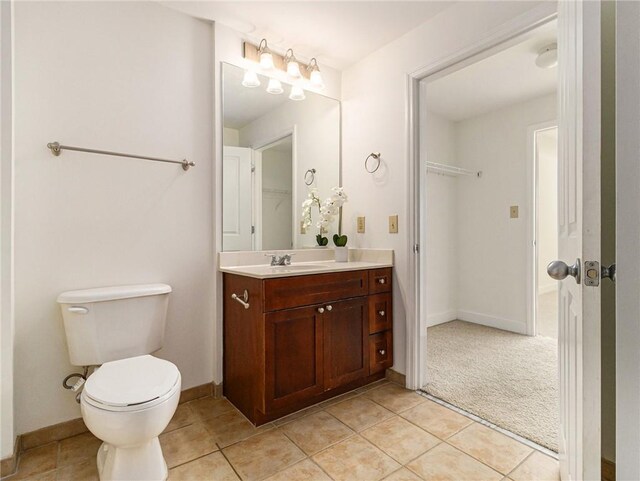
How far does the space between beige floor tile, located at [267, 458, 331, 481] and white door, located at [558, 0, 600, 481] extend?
913 millimetres

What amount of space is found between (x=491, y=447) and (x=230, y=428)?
129cm

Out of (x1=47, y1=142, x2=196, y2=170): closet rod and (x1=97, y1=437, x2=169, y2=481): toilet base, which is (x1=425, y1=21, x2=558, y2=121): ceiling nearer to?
(x1=47, y1=142, x2=196, y2=170): closet rod

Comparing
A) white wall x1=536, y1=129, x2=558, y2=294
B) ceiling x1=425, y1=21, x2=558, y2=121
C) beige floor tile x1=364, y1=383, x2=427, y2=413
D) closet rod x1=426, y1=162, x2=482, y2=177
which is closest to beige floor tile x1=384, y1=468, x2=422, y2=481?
beige floor tile x1=364, y1=383, x2=427, y2=413

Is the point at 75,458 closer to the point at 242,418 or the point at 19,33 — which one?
the point at 242,418

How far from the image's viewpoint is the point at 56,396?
66.2 inches

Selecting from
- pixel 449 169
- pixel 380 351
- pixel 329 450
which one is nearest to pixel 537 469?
pixel 329 450

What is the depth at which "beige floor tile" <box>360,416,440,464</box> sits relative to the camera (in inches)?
61.6

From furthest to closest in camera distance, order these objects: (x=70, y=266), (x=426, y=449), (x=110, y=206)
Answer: (x=110, y=206) < (x=70, y=266) < (x=426, y=449)

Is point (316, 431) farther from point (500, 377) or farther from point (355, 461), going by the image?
point (500, 377)

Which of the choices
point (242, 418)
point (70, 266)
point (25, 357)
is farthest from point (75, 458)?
point (70, 266)

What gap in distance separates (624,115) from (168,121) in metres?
2.06

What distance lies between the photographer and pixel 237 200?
7.35ft

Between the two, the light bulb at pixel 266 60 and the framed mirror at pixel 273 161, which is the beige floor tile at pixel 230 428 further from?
the light bulb at pixel 266 60

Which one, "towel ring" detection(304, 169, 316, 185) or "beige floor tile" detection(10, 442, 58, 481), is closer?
"beige floor tile" detection(10, 442, 58, 481)
